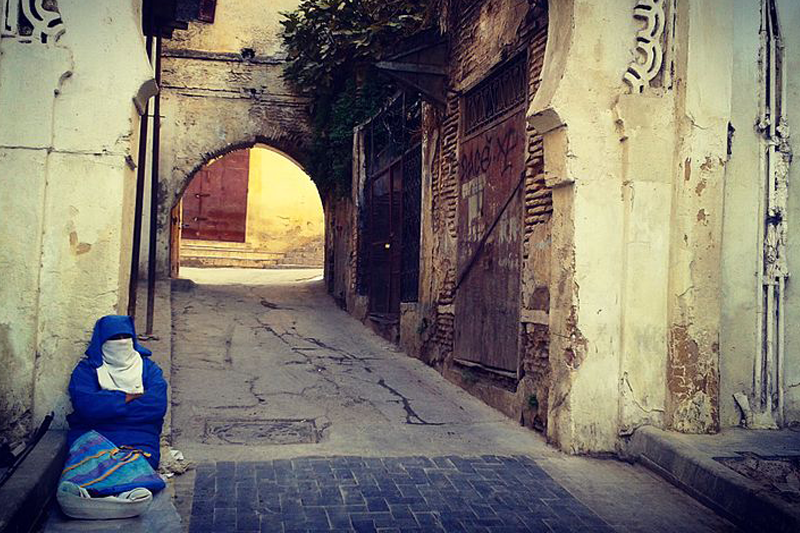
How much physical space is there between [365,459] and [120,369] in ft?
5.78

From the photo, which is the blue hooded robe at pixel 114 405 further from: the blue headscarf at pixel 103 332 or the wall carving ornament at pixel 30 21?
the wall carving ornament at pixel 30 21

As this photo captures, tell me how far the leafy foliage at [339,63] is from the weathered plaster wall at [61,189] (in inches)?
232

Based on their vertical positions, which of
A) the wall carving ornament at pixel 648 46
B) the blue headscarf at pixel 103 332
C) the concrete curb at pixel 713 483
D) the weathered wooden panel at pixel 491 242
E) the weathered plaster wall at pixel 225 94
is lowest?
the concrete curb at pixel 713 483

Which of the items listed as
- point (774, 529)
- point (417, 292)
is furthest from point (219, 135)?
point (774, 529)

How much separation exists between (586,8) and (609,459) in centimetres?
327

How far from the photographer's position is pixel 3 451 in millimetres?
4293

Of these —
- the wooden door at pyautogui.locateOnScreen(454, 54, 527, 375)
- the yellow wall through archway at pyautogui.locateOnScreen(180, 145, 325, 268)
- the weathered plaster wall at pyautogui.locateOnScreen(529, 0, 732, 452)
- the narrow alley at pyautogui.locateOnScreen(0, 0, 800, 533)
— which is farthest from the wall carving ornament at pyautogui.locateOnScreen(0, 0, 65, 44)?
the yellow wall through archway at pyautogui.locateOnScreen(180, 145, 325, 268)

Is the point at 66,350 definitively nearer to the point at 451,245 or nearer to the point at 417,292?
the point at 451,245

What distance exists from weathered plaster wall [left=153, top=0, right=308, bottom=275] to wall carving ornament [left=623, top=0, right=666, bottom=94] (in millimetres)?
9709

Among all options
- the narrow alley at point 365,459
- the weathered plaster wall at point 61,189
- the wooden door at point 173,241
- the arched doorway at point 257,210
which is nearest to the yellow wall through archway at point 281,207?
the arched doorway at point 257,210

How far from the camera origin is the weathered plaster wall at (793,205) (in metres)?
5.88

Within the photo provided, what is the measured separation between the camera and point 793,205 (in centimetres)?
592

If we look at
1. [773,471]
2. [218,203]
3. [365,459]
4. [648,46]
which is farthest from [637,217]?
[218,203]

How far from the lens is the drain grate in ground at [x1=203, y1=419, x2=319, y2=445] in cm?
575
